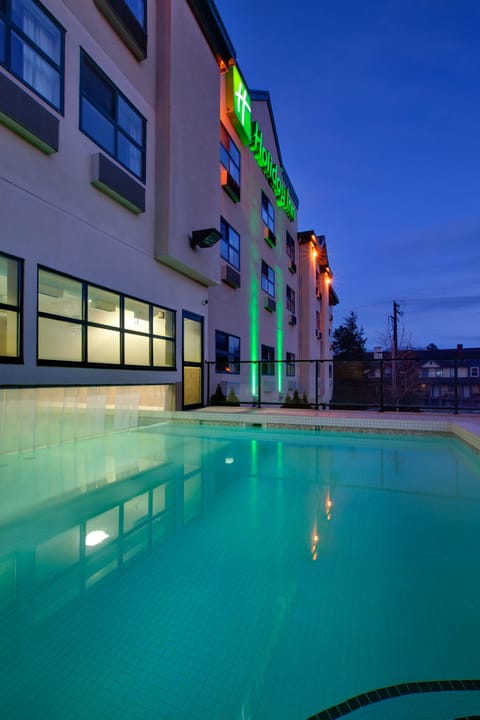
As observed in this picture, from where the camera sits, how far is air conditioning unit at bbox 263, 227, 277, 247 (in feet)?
47.5

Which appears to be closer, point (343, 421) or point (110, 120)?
point (110, 120)

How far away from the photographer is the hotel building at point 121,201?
4.82m

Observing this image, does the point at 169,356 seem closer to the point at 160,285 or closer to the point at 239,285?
the point at 160,285

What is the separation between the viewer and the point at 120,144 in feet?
21.6

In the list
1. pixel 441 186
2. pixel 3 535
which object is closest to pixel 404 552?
pixel 3 535

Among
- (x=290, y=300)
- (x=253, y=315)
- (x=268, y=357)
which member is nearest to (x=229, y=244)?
(x=253, y=315)

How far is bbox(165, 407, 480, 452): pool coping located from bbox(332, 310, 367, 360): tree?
3098cm

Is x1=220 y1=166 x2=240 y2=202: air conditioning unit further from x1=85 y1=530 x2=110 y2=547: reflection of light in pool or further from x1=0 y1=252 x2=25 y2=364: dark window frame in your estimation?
x1=85 y1=530 x2=110 y2=547: reflection of light in pool

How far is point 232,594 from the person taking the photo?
2.02 m

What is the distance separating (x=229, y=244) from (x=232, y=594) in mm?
A: 10431

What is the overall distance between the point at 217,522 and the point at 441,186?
64.7m

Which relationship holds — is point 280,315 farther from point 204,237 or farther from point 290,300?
point 204,237

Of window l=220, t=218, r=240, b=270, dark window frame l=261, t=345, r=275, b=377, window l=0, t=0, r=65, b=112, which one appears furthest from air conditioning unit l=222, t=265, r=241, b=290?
window l=0, t=0, r=65, b=112

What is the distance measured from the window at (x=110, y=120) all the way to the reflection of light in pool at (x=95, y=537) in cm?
556
